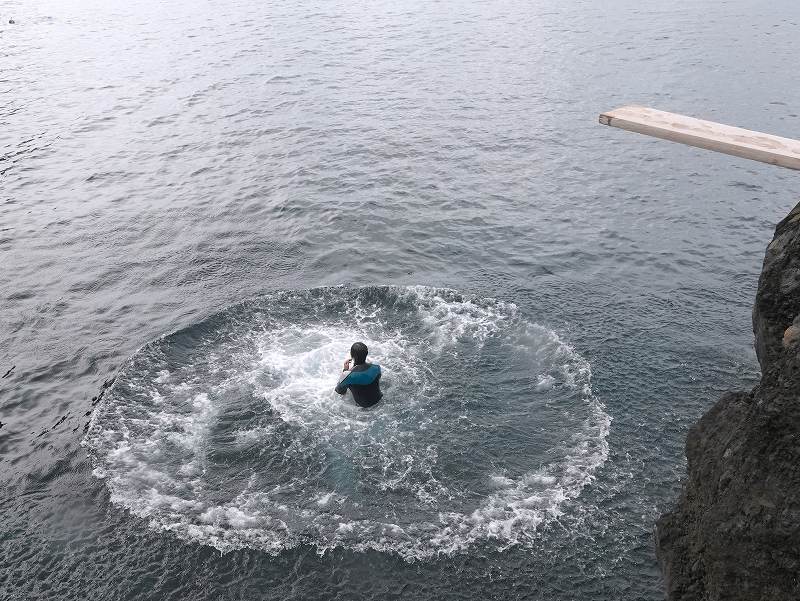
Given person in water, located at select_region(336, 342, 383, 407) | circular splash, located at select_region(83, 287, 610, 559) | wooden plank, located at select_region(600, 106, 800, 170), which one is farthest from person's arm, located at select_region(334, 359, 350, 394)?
wooden plank, located at select_region(600, 106, 800, 170)

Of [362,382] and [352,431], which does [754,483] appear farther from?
[352,431]

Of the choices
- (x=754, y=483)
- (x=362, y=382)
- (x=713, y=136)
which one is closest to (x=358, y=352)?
(x=362, y=382)

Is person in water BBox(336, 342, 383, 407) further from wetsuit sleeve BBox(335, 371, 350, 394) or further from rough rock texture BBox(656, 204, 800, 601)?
rough rock texture BBox(656, 204, 800, 601)

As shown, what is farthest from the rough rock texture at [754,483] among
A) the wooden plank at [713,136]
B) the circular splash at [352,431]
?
the circular splash at [352,431]

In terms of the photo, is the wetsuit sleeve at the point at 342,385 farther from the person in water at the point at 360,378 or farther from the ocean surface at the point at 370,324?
the ocean surface at the point at 370,324

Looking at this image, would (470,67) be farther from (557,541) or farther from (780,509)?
(780,509)
